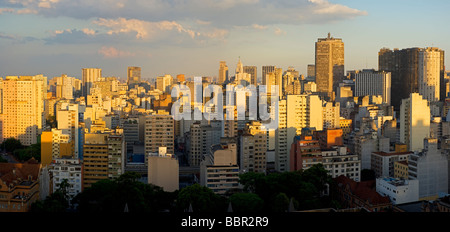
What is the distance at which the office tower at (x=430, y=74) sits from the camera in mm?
26594

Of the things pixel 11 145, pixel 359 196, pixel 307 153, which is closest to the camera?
pixel 359 196

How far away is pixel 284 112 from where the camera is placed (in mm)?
13016

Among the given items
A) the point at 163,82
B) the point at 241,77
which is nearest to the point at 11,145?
the point at 241,77

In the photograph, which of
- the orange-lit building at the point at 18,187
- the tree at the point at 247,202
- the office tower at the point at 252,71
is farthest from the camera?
the office tower at the point at 252,71

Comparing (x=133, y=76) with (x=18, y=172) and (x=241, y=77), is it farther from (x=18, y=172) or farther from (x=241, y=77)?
(x=18, y=172)

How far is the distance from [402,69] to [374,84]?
1.96 meters

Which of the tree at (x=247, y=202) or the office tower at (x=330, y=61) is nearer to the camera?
the tree at (x=247, y=202)

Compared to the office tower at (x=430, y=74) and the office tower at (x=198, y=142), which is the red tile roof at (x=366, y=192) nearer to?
the office tower at (x=198, y=142)

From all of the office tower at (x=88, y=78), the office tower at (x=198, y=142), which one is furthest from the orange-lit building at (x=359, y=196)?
the office tower at (x=88, y=78)

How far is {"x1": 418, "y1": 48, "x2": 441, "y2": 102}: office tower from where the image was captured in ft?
87.2

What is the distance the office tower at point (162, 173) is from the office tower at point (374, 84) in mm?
21421

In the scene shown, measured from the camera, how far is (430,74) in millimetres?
26812
